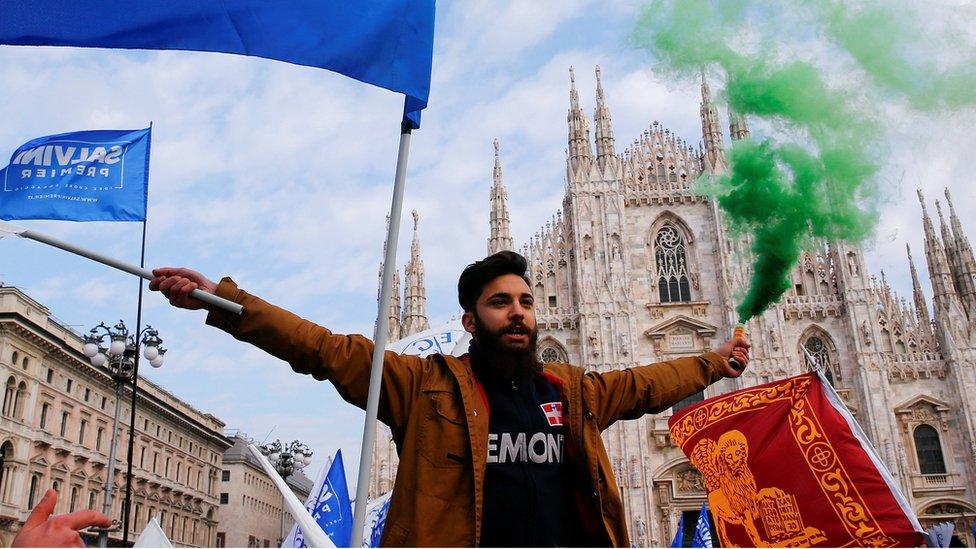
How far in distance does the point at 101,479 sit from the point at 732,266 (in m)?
26.6

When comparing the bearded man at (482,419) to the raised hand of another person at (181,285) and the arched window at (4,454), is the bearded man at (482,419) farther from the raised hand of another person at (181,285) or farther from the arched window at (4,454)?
the arched window at (4,454)

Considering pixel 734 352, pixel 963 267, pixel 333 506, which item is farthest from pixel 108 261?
pixel 963 267

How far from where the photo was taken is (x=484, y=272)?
2930 mm

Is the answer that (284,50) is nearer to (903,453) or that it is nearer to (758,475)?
(758,475)

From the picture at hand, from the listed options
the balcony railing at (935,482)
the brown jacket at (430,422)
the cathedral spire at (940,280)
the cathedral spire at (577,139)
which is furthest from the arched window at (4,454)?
the cathedral spire at (940,280)

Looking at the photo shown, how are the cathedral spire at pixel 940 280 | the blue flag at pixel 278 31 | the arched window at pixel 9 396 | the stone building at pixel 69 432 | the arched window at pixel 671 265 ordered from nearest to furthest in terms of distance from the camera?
the blue flag at pixel 278 31
the arched window at pixel 9 396
the stone building at pixel 69 432
the cathedral spire at pixel 940 280
the arched window at pixel 671 265

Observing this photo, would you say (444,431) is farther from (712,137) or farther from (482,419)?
(712,137)

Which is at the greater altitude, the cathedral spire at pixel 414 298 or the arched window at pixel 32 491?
the cathedral spire at pixel 414 298

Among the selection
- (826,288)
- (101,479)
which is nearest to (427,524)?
(826,288)

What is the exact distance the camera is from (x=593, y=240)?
2928 cm

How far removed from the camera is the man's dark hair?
291cm

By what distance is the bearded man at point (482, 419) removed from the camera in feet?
8.11

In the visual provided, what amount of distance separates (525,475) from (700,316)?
27351 mm

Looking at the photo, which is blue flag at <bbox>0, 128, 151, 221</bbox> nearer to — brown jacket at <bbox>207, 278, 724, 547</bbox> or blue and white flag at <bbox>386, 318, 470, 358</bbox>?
blue and white flag at <bbox>386, 318, 470, 358</bbox>
